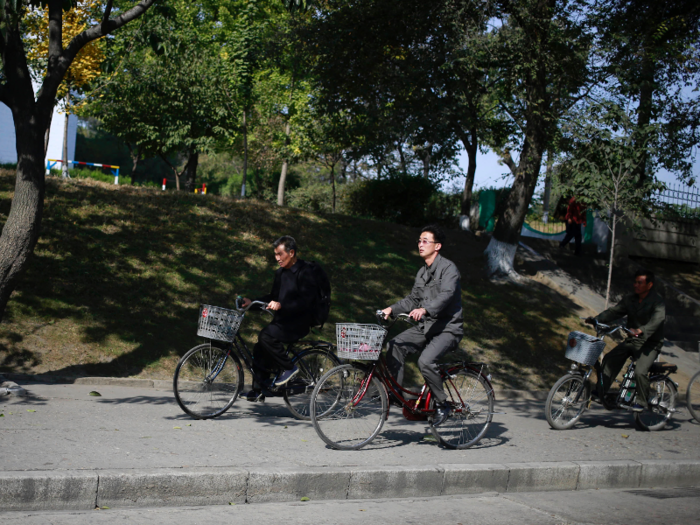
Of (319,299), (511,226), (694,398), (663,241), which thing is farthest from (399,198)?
(319,299)

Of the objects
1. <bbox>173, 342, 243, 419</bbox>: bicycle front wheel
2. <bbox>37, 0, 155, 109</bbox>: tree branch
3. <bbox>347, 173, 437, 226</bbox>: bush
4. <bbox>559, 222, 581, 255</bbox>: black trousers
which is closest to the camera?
<bbox>173, 342, 243, 419</bbox>: bicycle front wheel

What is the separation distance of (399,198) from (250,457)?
1489 centimetres

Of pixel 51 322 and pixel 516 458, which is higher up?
pixel 51 322

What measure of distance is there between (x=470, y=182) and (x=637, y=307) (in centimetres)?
1140

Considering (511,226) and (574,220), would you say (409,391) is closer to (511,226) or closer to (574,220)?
(511,226)

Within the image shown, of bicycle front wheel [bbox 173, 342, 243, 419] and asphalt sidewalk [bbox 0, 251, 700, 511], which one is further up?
bicycle front wheel [bbox 173, 342, 243, 419]

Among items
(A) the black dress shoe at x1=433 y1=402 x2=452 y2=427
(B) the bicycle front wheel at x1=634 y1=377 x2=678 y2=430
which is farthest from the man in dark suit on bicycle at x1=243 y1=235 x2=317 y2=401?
(B) the bicycle front wheel at x1=634 y1=377 x2=678 y2=430

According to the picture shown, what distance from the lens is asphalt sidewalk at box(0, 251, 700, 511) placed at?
4.29 m

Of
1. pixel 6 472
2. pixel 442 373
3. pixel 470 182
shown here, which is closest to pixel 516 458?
pixel 442 373

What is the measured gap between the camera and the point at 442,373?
5.99 metres

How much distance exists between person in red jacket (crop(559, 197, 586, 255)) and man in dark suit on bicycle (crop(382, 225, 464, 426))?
37.1 feet

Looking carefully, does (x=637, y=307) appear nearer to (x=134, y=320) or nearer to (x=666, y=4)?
(x=134, y=320)

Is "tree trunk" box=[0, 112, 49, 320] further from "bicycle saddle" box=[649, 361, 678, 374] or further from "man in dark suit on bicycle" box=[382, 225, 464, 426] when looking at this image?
"bicycle saddle" box=[649, 361, 678, 374]

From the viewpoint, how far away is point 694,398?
8656 millimetres
